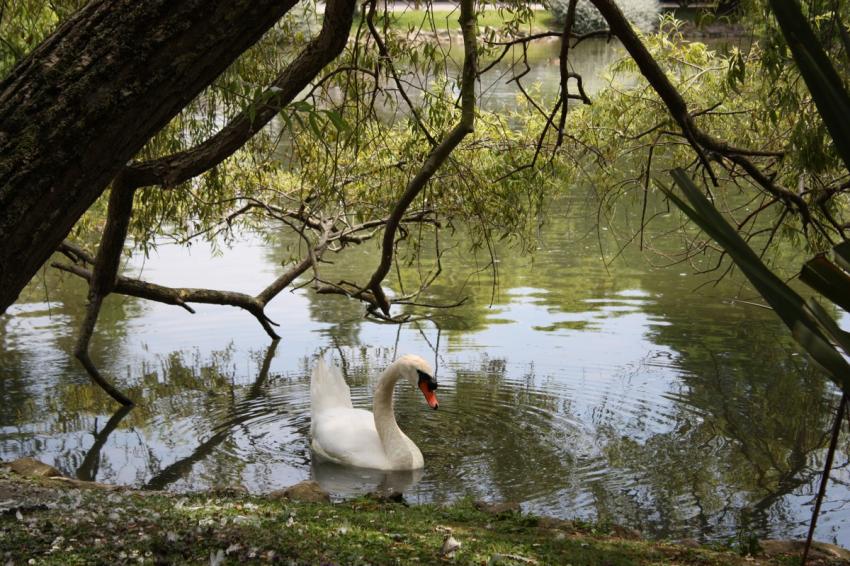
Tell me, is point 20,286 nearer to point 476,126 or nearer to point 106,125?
point 106,125

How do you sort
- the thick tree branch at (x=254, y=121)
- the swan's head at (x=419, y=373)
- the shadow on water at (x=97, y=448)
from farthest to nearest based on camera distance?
1. the swan's head at (x=419, y=373)
2. the shadow on water at (x=97, y=448)
3. the thick tree branch at (x=254, y=121)

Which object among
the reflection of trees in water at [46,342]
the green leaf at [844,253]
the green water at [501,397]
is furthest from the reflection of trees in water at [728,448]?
the reflection of trees in water at [46,342]

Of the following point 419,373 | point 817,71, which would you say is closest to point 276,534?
point 817,71

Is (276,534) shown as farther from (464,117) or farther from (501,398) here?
(501,398)

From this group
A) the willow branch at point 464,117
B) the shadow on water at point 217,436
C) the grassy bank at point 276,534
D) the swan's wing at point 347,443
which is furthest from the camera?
the swan's wing at point 347,443

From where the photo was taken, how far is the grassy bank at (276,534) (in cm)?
385

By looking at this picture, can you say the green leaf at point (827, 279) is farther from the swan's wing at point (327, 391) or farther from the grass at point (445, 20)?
the swan's wing at point (327, 391)

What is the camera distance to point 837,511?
6.44 metres

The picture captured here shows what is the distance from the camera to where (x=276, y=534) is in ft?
13.8

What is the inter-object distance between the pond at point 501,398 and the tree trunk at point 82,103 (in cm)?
434

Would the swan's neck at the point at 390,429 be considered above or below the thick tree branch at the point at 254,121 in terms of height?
below

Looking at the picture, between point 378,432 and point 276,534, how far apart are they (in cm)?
353

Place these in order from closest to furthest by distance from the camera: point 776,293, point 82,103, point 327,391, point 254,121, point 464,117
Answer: point 776,293
point 82,103
point 464,117
point 254,121
point 327,391

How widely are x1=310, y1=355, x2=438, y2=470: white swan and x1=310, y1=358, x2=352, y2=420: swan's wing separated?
64 mm
